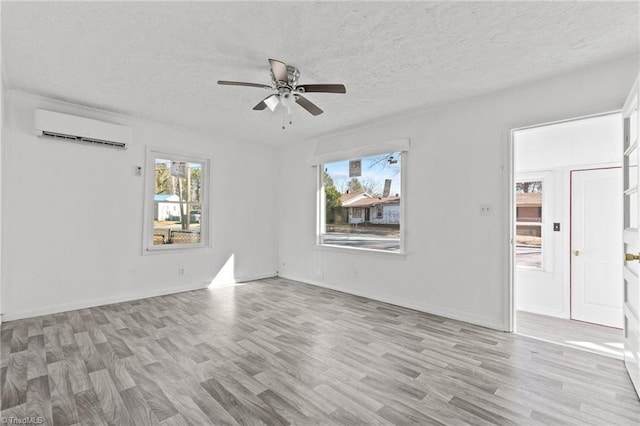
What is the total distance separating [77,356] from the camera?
2.74 metres

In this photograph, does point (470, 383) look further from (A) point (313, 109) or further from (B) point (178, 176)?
(B) point (178, 176)

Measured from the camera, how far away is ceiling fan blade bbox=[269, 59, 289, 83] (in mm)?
2466

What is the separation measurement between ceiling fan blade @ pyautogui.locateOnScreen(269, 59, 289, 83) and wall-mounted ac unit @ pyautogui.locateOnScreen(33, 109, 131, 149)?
288 cm

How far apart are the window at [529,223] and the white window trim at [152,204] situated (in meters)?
4.92

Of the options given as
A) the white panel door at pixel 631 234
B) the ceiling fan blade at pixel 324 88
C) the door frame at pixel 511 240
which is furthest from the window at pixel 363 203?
the white panel door at pixel 631 234

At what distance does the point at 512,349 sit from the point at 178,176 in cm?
508

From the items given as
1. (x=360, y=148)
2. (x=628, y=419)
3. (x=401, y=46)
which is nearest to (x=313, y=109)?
(x=401, y=46)

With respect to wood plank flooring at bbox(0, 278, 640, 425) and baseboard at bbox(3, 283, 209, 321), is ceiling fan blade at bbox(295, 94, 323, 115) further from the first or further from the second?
baseboard at bbox(3, 283, 209, 321)

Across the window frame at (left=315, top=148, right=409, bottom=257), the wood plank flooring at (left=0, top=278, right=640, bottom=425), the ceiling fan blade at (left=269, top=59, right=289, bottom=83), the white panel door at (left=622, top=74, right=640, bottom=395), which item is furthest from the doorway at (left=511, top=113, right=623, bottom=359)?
the ceiling fan blade at (left=269, top=59, right=289, bottom=83)

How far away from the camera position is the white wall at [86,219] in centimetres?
370

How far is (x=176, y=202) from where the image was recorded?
5.11 meters

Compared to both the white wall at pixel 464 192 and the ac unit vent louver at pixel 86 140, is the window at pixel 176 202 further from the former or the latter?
the white wall at pixel 464 192

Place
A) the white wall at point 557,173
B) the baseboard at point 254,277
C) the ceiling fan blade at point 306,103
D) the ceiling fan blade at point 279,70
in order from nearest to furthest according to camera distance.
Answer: the ceiling fan blade at point 279,70 → the ceiling fan blade at point 306,103 → the white wall at point 557,173 → the baseboard at point 254,277

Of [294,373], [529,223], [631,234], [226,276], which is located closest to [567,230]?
[529,223]
